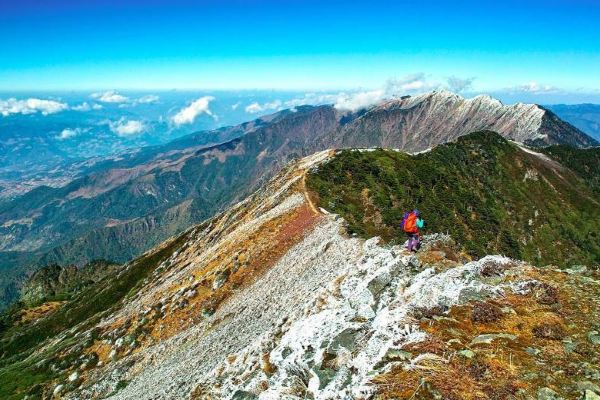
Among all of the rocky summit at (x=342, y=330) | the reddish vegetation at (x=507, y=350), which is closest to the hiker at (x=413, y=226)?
the rocky summit at (x=342, y=330)

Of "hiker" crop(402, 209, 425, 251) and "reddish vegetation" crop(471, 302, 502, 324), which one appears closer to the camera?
"reddish vegetation" crop(471, 302, 502, 324)

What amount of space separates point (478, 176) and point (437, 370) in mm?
181367

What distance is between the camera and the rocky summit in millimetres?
17188

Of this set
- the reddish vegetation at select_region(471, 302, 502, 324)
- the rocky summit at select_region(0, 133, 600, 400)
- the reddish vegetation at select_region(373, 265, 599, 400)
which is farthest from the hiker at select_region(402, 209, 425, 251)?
the reddish vegetation at select_region(471, 302, 502, 324)

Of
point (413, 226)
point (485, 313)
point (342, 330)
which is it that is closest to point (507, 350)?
point (485, 313)

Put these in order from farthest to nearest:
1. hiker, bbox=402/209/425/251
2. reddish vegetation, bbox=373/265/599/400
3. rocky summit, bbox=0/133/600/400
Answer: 1. hiker, bbox=402/209/425/251
2. rocky summit, bbox=0/133/600/400
3. reddish vegetation, bbox=373/265/599/400

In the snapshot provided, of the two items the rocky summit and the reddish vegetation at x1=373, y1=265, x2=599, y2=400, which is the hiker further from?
the reddish vegetation at x1=373, y1=265, x2=599, y2=400

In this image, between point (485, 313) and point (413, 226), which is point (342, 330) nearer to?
point (485, 313)

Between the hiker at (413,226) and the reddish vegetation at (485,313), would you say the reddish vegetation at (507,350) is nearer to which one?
the reddish vegetation at (485,313)

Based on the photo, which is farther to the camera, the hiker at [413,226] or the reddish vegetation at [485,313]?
the hiker at [413,226]

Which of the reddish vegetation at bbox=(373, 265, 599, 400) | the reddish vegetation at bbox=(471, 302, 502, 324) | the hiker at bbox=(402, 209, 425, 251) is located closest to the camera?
the reddish vegetation at bbox=(373, 265, 599, 400)

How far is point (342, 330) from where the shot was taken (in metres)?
23.8

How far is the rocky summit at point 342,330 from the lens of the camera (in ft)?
56.4

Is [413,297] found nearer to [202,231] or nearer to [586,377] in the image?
[586,377]
